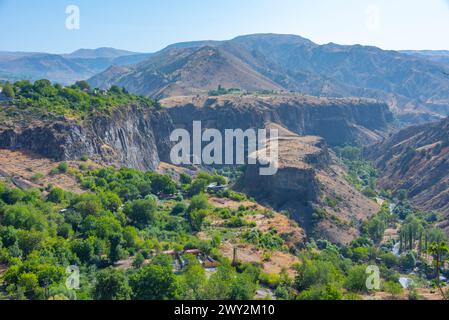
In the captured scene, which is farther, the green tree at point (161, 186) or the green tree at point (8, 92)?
the green tree at point (8, 92)

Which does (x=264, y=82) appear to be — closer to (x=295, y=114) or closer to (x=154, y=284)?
(x=295, y=114)

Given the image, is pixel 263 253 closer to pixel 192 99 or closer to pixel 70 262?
pixel 70 262

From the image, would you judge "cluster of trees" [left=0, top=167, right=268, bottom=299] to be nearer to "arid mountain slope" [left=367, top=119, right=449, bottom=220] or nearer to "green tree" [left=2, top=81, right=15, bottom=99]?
"green tree" [left=2, top=81, right=15, bottom=99]

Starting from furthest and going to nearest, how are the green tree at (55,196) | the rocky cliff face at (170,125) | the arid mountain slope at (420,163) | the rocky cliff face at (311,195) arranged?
the arid mountain slope at (420,163)
the rocky cliff face at (311,195)
the rocky cliff face at (170,125)
the green tree at (55,196)

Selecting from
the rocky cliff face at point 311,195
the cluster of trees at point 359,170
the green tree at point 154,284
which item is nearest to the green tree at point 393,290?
the green tree at point 154,284

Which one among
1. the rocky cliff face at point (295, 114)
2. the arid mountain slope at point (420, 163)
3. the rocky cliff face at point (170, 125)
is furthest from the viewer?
the rocky cliff face at point (295, 114)

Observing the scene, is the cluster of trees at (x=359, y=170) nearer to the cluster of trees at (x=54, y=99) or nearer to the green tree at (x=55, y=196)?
the cluster of trees at (x=54, y=99)

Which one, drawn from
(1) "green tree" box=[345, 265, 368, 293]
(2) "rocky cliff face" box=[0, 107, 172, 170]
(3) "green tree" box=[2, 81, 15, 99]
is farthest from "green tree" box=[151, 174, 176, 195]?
(1) "green tree" box=[345, 265, 368, 293]
